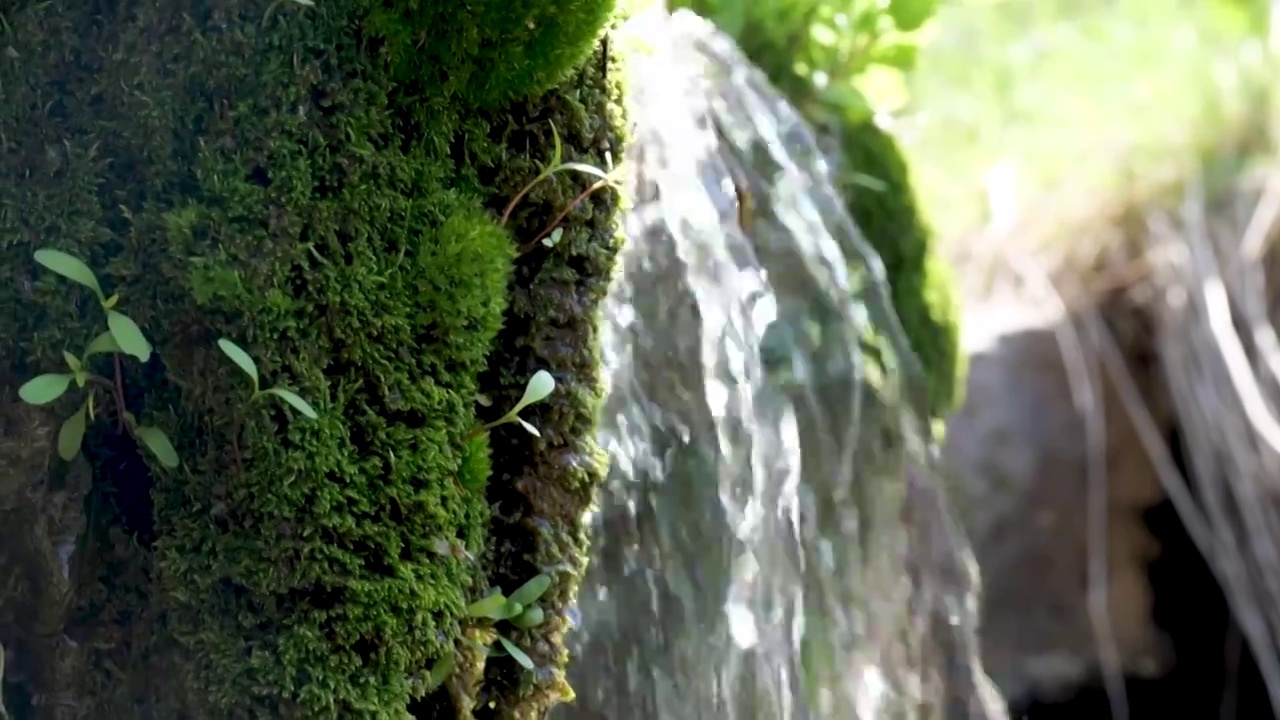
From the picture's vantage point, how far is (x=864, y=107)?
1644 millimetres

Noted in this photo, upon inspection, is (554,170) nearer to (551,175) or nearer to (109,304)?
(551,175)

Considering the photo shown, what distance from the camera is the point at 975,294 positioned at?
2.97 metres

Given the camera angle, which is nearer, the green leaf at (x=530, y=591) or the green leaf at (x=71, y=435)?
the green leaf at (x=71, y=435)

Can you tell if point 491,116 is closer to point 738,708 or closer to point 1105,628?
point 738,708

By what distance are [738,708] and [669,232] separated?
493mm

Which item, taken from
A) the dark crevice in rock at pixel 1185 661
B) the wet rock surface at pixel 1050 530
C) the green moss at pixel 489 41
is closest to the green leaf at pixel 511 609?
the green moss at pixel 489 41

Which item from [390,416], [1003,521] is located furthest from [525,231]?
[1003,521]

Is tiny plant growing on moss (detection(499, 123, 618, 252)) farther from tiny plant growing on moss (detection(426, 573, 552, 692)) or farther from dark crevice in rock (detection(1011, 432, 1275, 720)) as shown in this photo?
dark crevice in rock (detection(1011, 432, 1275, 720))

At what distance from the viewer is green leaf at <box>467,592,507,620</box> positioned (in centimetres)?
69

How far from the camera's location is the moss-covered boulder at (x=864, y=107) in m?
1.62

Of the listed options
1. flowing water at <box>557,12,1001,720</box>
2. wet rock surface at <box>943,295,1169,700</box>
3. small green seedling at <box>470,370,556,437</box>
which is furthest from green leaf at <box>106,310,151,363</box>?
wet rock surface at <box>943,295,1169,700</box>

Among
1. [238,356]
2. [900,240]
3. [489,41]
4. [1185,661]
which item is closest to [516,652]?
[238,356]

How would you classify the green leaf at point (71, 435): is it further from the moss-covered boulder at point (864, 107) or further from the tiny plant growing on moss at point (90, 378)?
the moss-covered boulder at point (864, 107)

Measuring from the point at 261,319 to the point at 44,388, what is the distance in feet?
0.39
